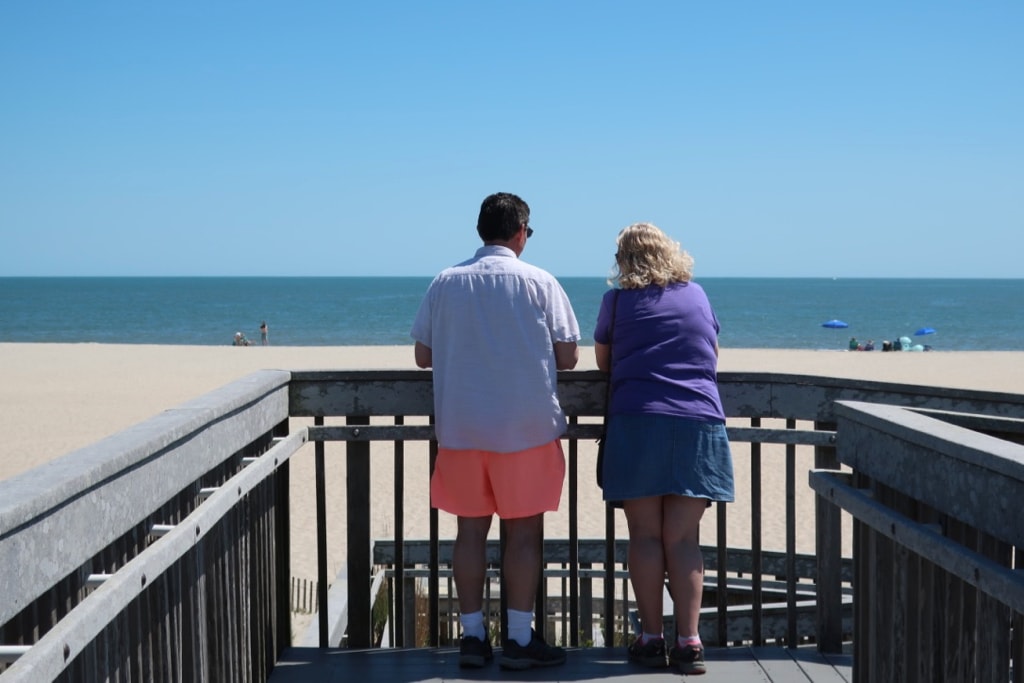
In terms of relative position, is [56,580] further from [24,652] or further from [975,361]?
[975,361]

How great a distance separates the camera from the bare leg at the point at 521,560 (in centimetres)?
398

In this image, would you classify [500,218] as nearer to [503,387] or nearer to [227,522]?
[503,387]

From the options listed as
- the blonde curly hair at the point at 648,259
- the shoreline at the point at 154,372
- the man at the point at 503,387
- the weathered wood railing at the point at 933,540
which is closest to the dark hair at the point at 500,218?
the man at the point at 503,387

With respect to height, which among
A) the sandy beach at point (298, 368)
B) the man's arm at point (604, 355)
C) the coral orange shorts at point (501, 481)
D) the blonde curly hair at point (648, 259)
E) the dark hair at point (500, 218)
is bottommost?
the sandy beach at point (298, 368)

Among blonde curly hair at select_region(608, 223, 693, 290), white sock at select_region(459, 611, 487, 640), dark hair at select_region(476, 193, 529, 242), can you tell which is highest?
dark hair at select_region(476, 193, 529, 242)

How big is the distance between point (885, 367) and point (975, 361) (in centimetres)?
475

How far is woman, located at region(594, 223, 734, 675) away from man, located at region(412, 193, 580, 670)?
21 centimetres

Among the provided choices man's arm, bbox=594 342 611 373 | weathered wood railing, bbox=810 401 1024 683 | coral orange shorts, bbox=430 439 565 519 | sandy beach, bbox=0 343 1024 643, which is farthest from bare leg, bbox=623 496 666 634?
sandy beach, bbox=0 343 1024 643

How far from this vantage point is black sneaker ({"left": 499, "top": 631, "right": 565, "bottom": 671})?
4016mm

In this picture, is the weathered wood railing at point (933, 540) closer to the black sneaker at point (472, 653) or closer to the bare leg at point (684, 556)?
the bare leg at point (684, 556)

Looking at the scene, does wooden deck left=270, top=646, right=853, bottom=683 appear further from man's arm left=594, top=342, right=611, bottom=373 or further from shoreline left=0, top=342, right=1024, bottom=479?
shoreline left=0, top=342, right=1024, bottom=479

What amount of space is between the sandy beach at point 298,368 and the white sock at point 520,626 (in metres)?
1.66

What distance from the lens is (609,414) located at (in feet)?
13.0

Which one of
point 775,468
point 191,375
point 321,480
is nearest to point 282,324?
point 191,375
